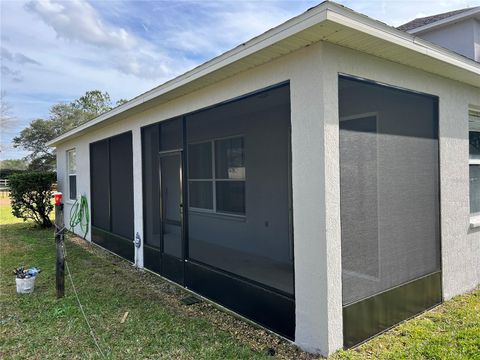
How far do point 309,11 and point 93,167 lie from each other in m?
7.32

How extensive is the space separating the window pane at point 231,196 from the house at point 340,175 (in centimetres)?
91

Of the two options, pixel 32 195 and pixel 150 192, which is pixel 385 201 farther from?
pixel 32 195

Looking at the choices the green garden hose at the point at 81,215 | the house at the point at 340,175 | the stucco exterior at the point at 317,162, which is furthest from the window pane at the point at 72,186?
the stucco exterior at the point at 317,162

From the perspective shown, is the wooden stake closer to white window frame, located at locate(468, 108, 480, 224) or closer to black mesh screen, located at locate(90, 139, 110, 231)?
black mesh screen, located at locate(90, 139, 110, 231)

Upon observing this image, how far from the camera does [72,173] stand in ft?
34.1

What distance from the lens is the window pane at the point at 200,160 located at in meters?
8.03

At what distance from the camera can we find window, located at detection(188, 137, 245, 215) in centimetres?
719

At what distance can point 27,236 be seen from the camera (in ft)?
30.1

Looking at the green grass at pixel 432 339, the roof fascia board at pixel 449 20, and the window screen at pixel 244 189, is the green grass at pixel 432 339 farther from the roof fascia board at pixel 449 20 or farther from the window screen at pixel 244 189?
the roof fascia board at pixel 449 20

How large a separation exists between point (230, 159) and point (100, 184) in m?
3.23

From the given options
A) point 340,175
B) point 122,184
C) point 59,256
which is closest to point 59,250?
point 59,256

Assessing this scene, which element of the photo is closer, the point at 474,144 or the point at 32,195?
Result: the point at 474,144

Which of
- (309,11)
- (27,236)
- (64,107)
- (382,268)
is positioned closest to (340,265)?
(382,268)

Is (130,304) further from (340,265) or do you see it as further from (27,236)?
(27,236)
